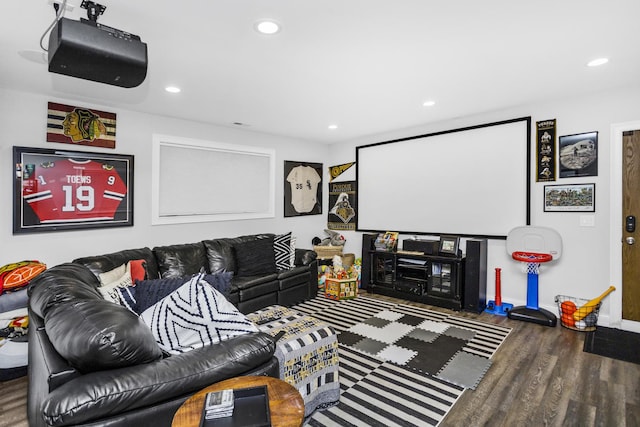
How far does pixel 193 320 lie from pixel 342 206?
454cm

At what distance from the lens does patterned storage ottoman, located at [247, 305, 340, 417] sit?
2.03 meters

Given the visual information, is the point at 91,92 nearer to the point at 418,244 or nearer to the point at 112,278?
the point at 112,278

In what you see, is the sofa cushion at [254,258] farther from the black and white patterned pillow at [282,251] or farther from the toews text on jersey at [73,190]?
the toews text on jersey at [73,190]

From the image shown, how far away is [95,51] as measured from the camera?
5.55 ft

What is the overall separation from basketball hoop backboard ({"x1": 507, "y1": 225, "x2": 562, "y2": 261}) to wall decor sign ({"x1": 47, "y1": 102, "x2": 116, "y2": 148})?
188 inches

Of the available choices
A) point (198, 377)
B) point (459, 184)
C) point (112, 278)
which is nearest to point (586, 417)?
point (198, 377)

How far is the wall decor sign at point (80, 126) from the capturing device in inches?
136

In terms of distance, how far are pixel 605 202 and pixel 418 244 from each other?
82.8 inches

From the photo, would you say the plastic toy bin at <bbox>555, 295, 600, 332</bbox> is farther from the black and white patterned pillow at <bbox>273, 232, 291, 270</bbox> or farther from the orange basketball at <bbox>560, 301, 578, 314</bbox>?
the black and white patterned pillow at <bbox>273, 232, 291, 270</bbox>

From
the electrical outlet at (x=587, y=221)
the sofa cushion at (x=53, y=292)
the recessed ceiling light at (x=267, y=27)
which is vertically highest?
the recessed ceiling light at (x=267, y=27)

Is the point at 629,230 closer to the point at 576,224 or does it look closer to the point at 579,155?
the point at 576,224

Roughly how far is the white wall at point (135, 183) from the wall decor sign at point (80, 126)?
0.18ft

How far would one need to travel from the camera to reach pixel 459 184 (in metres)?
4.66

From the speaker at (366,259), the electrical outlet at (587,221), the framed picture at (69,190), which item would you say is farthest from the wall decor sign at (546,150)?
the framed picture at (69,190)
